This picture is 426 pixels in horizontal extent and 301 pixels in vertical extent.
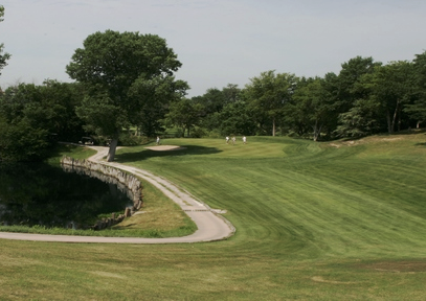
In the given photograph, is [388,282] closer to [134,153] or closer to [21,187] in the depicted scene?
[21,187]

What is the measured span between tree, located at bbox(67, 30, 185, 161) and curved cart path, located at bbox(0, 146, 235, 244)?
1712cm

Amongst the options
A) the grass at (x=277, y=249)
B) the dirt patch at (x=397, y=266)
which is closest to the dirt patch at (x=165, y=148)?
the grass at (x=277, y=249)

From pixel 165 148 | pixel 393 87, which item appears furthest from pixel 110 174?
pixel 393 87

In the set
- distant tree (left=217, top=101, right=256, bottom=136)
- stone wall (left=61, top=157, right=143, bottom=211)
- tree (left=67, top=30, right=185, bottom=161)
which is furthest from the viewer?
distant tree (left=217, top=101, right=256, bottom=136)

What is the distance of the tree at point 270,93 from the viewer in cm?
10719

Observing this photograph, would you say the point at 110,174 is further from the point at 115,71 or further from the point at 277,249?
the point at 277,249

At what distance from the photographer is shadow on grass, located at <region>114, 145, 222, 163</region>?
71.7 metres

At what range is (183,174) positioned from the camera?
178 ft

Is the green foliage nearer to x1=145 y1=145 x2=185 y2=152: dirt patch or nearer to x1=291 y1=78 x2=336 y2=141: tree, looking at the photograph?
x1=145 y1=145 x2=185 y2=152: dirt patch

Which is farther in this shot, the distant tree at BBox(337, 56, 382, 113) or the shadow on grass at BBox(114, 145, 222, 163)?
the distant tree at BBox(337, 56, 382, 113)

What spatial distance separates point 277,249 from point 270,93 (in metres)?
86.2

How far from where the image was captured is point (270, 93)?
352 ft

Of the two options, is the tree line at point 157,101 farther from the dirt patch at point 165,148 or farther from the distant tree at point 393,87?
the dirt patch at point 165,148

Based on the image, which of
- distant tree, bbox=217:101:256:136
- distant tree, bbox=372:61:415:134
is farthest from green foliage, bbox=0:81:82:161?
distant tree, bbox=372:61:415:134
